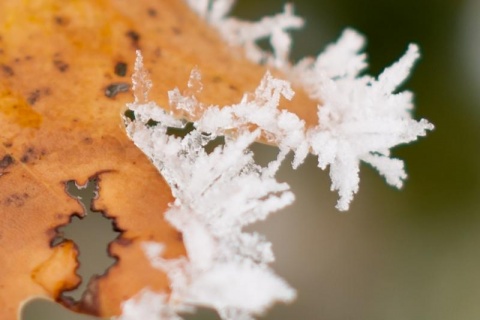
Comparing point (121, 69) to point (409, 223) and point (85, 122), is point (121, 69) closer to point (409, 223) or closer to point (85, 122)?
point (85, 122)

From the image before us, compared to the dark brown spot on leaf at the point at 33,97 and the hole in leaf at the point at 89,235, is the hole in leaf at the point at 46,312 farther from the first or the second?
the dark brown spot on leaf at the point at 33,97

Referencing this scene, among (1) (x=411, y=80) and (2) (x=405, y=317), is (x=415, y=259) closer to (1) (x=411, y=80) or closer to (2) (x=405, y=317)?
(2) (x=405, y=317)

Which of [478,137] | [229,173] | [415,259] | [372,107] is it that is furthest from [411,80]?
[229,173]

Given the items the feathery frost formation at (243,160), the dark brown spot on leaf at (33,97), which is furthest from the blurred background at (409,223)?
the dark brown spot on leaf at (33,97)

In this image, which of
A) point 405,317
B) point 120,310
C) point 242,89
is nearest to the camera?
point 120,310

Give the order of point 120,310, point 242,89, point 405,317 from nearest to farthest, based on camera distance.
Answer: point 120,310 < point 242,89 < point 405,317

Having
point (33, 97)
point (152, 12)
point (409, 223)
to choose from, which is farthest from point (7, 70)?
point (409, 223)
